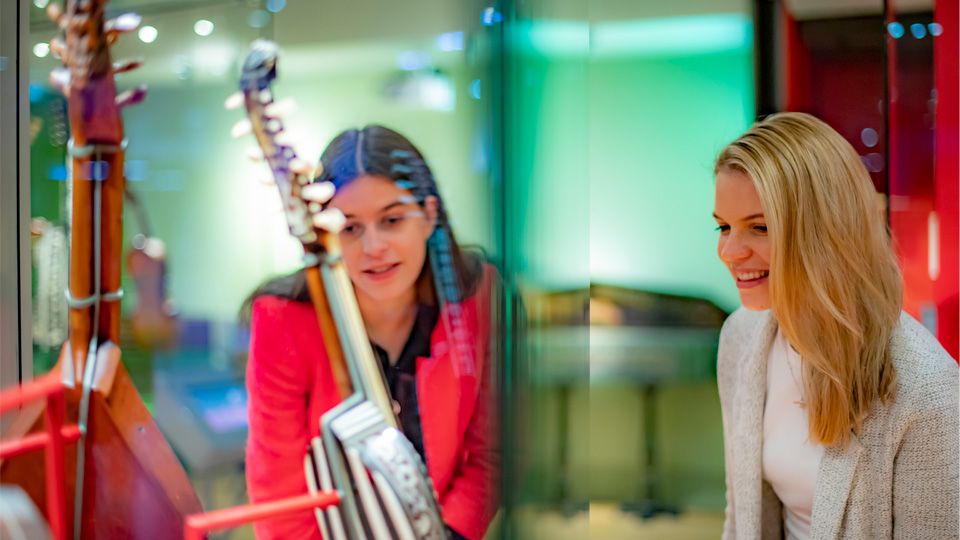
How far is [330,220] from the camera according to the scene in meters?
1.53

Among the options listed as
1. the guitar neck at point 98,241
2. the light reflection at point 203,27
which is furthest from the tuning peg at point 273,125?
the guitar neck at point 98,241

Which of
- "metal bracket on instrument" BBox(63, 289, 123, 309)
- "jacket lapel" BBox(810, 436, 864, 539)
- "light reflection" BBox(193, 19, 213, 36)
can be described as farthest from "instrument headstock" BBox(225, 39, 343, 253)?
"jacket lapel" BBox(810, 436, 864, 539)

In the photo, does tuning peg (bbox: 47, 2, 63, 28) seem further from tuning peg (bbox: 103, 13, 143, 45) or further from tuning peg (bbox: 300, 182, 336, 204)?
tuning peg (bbox: 300, 182, 336, 204)

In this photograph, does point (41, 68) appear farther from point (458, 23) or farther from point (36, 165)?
point (458, 23)

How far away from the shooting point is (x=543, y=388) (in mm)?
1710

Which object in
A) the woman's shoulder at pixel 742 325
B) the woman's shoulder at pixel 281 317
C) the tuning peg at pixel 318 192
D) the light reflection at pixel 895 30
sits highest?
the light reflection at pixel 895 30

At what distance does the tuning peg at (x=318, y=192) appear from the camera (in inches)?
60.1

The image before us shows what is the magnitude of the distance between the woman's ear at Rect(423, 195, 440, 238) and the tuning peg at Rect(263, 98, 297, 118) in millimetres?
351

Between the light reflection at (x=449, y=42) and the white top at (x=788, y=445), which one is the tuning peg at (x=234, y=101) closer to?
the light reflection at (x=449, y=42)

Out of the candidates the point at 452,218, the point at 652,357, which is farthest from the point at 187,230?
the point at 652,357

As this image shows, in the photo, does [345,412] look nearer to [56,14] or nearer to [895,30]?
[56,14]

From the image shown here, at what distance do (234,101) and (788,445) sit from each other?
1.43 meters

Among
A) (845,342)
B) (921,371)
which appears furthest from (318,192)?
(921,371)

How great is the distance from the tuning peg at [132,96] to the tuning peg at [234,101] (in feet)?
0.67
